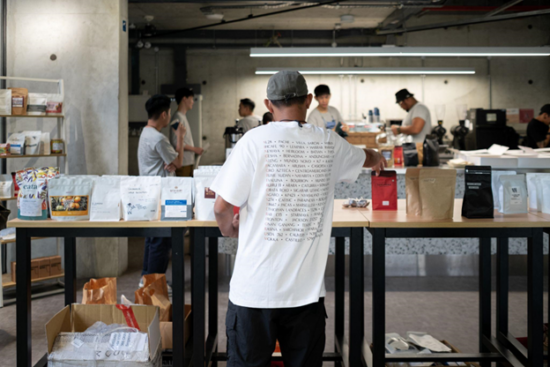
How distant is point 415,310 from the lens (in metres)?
4.45

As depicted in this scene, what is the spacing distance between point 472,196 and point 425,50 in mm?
4460

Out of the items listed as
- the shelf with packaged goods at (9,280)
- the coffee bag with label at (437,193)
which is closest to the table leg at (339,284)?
the coffee bag with label at (437,193)

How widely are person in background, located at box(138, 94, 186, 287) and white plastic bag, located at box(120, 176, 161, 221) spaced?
1.83m

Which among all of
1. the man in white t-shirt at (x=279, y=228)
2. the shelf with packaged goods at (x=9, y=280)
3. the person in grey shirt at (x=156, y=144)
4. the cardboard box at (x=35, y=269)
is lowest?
the shelf with packaged goods at (x=9, y=280)

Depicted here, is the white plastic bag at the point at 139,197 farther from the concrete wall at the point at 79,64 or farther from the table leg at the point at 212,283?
the concrete wall at the point at 79,64

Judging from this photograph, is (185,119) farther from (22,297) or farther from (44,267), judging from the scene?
(22,297)

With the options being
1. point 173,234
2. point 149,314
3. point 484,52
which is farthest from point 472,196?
point 484,52

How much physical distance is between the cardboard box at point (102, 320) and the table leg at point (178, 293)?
11 centimetres

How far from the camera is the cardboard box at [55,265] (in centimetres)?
517

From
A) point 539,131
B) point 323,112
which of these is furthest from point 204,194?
point 539,131

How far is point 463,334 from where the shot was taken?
12.8 ft

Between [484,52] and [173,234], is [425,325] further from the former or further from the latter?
[484,52]

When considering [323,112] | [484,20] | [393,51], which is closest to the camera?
[393,51]

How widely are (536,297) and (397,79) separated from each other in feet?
28.5
